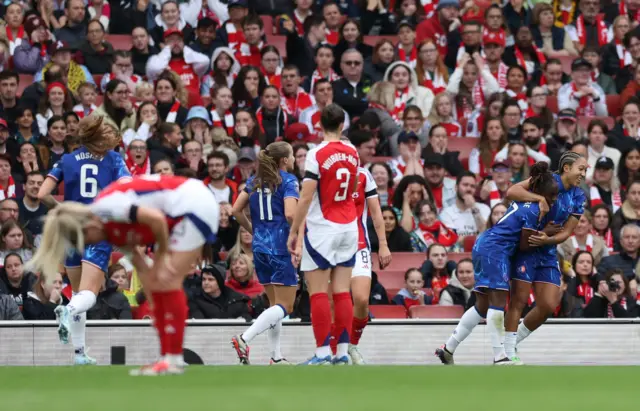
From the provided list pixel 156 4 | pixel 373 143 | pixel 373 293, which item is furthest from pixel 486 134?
pixel 156 4

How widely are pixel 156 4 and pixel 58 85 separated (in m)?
3.12

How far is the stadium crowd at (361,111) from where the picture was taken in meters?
16.4

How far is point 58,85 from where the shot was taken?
18.3 meters

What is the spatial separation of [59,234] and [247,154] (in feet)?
30.9

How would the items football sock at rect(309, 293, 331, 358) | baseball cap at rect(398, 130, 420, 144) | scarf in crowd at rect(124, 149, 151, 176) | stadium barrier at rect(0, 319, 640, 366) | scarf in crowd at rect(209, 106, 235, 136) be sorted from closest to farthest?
football sock at rect(309, 293, 331, 358) → stadium barrier at rect(0, 319, 640, 366) → scarf in crowd at rect(124, 149, 151, 176) → baseball cap at rect(398, 130, 420, 144) → scarf in crowd at rect(209, 106, 235, 136)

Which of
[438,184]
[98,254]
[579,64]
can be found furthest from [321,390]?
[579,64]

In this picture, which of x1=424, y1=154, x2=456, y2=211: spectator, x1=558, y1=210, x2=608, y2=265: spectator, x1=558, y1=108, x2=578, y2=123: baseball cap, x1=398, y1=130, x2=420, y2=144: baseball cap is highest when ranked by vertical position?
x1=558, y1=108, x2=578, y2=123: baseball cap

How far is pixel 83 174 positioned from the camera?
12086mm

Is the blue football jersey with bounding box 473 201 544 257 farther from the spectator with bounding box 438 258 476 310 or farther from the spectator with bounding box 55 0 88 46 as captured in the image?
the spectator with bounding box 55 0 88 46

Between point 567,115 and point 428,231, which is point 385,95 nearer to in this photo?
point 567,115

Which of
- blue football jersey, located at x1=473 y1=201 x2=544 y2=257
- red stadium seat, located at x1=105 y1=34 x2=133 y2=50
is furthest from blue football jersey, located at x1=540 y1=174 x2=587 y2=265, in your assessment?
red stadium seat, located at x1=105 y1=34 x2=133 y2=50

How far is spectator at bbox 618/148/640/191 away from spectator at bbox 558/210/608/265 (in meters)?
1.78

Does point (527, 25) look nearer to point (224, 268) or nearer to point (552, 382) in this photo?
point (224, 268)

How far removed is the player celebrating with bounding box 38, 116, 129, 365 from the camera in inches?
471
